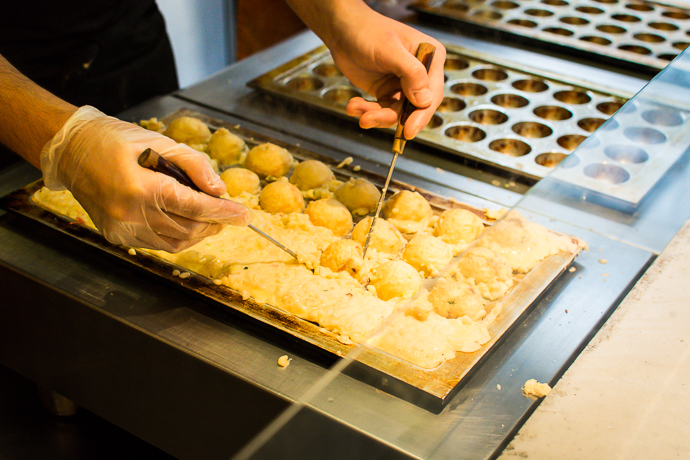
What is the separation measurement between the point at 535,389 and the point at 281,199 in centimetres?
95

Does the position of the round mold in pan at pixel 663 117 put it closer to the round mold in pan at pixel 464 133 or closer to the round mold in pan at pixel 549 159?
the round mold in pan at pixel 549 159

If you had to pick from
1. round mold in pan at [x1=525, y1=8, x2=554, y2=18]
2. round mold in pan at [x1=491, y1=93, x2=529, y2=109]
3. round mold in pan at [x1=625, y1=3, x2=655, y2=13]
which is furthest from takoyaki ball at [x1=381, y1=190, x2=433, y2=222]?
round mold in pan at [x1=625, y1=3, x2=655, y2=13]

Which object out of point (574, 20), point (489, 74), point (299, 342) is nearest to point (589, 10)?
point (574, 20)

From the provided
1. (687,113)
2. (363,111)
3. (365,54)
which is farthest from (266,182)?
(687,113)

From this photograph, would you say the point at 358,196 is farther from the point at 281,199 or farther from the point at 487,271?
the point at 487,271

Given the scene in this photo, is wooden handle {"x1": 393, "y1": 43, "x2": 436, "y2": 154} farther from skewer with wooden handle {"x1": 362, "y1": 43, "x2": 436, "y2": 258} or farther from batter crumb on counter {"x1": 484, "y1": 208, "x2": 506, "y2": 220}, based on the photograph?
batter crumb on counter {"x1": 484, "y1": 208, "x2": 506, "y2": 220}

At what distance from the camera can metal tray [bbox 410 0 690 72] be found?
2.83m

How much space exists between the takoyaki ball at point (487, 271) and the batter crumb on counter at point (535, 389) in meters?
0.24

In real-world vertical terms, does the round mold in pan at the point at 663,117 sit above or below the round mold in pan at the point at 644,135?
above

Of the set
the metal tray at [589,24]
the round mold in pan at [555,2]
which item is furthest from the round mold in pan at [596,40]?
the round mold in pan at [555,2]

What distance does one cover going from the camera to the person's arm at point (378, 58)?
1.65 meters

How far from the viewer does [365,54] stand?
1889 mm

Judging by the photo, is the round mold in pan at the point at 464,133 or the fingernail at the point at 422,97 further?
the round mold in pan at the point at 464,133

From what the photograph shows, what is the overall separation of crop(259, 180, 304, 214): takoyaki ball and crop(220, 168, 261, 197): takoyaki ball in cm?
8
